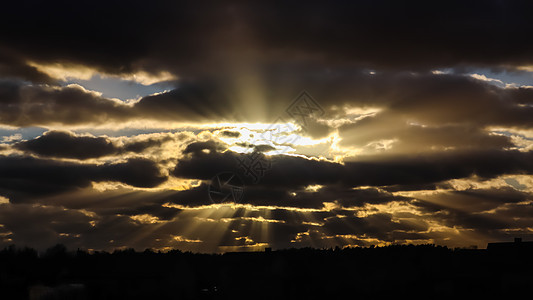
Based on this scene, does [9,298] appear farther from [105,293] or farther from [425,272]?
[425,272]

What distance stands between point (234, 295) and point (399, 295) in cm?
5250

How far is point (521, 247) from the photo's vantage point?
16462cm

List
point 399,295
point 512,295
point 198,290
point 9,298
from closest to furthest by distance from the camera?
point 512,295, point 9,298, point 399,295, point 198,290

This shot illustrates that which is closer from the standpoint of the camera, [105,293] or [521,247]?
[521,247]

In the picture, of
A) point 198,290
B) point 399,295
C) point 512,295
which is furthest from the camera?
point 198,290

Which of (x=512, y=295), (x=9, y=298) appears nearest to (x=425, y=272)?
(x=512, y=295)

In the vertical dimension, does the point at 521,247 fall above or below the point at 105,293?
above

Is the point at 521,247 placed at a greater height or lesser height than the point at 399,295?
greater

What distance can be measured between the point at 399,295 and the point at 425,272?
17641mm

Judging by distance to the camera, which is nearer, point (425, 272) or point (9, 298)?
point (9, 298)

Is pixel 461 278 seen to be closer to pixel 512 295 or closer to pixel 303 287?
pixel 512 295

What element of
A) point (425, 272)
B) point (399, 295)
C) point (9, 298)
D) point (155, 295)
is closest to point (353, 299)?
point (399, 295)

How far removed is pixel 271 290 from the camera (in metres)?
191

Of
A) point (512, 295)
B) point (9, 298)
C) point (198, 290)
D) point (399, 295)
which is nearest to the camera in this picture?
point (512, 295)
